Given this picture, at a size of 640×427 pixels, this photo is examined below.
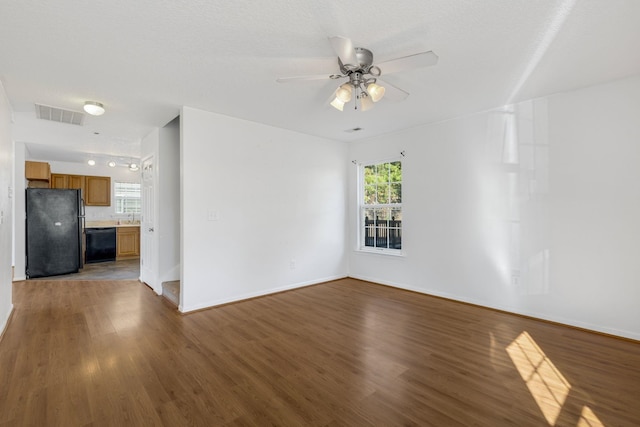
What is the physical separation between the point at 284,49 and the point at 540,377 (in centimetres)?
316

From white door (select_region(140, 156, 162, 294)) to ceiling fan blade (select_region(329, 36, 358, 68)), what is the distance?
3.83 m

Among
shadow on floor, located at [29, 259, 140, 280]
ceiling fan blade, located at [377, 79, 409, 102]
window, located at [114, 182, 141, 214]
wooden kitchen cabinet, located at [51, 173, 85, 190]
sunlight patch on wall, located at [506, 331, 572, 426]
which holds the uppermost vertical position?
ceiling fan blade, located at [377, 79, 409, 102]

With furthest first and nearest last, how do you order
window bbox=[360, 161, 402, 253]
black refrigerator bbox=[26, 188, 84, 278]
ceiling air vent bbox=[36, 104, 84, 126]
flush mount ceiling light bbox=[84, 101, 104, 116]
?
black refrigerator bbox=[26, 188, 84, 278]
window bbox=[360, 161, 402, 253]
ceiling air vent bbox=[36, 104, 84, 126]
flush mount ceiling light bbox=[84, 101, 104, 116]

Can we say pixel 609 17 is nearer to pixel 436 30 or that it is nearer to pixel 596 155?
pixel 436 30

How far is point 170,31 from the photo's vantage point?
2113mm

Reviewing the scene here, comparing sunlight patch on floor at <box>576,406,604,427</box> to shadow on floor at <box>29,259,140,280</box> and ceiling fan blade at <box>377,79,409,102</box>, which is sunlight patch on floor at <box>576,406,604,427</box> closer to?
ceiling fan blade at <box>377,79,409,102</box>

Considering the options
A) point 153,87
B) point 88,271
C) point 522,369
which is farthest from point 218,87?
point 88,271

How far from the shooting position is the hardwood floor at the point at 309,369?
182cm

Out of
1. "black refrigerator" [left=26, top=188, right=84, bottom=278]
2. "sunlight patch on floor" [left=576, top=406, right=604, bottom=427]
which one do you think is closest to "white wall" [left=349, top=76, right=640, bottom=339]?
"sunlight patch on floor" [left=576, top=406, right=604, bottom=427]

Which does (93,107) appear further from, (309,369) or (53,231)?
(53,231)

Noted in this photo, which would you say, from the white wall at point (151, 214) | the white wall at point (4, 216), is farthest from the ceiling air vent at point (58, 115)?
the white wall at point (151, 214)

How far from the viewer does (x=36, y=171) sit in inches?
246

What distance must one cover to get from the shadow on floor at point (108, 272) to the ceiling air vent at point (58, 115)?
114 inches

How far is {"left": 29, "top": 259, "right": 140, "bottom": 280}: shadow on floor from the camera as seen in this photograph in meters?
5.64
